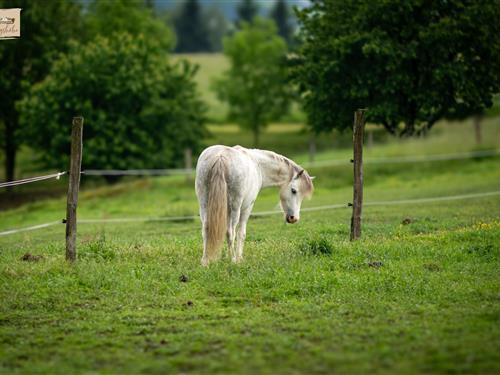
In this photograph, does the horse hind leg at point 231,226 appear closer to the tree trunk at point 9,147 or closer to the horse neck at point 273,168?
the horse neck at point 273,168

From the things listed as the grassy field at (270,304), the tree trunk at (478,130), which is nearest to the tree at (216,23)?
the tree trunk at (478,130)

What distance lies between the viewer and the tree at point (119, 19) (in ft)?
146

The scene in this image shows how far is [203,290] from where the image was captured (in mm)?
9000

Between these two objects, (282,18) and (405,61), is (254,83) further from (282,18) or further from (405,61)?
(282,18)

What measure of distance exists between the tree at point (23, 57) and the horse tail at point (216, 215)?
26.3m

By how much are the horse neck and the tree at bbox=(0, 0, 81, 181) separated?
25.3 m

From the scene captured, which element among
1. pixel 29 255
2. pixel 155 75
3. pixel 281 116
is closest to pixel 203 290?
pixel 29 255

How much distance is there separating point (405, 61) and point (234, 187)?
15443mm

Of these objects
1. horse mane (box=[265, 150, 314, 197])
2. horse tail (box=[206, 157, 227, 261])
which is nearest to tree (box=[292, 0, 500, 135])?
horse mane (box=[265, 150, 314, 197])

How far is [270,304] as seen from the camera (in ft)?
27.7

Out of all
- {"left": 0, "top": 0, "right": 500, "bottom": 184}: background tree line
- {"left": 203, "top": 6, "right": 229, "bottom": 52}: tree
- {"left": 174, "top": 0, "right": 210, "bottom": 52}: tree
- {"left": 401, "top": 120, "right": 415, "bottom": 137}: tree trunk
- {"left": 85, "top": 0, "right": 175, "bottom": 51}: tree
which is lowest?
{"left": 401, "top": 120, "right": 415, "bottom": 137}: tree trunk

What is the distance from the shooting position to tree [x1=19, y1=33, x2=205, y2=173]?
31.0 meters

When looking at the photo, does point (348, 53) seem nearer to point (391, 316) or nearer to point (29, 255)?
point (29, 255)

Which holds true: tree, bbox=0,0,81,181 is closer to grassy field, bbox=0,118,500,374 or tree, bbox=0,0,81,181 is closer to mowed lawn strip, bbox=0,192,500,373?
grassy field, bbox=0,118,500,374
